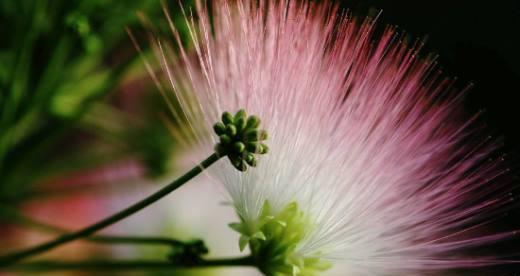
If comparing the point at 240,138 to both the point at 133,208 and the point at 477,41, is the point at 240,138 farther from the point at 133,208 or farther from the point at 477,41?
the point at 477,41

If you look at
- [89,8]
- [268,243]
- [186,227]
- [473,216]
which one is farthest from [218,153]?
[186,227]

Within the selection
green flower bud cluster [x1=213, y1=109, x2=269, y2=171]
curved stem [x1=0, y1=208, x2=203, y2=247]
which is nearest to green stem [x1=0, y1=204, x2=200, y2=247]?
curved stem [x1=0, y1=208, x2=203, y2=247]

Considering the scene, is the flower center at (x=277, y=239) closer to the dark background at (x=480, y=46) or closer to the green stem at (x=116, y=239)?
the green stem at (x=116, y=239)

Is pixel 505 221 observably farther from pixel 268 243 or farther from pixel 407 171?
pixel 268 243

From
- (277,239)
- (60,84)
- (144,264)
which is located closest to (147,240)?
(144,264)

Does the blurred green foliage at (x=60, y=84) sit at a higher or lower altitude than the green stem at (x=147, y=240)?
higher

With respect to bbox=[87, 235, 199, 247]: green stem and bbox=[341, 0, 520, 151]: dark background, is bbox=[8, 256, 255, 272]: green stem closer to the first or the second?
bbox=[87, 235, 199, 247]: green stem

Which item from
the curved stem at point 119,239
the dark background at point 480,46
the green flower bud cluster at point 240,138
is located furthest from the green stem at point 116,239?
the dark background at point 480,46
